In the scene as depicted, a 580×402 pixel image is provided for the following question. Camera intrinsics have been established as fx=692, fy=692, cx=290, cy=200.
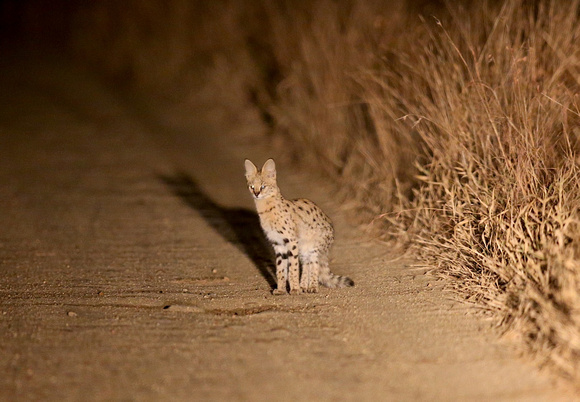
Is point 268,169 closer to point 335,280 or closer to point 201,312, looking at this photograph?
point 335,280

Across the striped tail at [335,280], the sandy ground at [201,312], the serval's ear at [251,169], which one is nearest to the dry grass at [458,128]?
the sandy ground at [201,312]

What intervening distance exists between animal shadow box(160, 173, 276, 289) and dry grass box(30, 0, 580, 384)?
1.13 meters

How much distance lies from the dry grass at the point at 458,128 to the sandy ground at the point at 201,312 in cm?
33

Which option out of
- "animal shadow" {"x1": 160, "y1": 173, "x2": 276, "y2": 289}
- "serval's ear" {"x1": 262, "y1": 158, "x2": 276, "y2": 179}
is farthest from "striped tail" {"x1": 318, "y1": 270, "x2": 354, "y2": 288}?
"serval's ear" {"x1": 262, "y1": 158, "x2": 276, "y2": 179}

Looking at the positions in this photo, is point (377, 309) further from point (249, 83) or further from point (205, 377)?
point (249, 83)

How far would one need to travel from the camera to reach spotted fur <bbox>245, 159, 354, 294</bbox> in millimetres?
5605

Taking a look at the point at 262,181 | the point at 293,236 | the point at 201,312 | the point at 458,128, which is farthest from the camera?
the point at 458,128

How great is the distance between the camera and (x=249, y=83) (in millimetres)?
11977

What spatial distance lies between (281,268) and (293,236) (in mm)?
280

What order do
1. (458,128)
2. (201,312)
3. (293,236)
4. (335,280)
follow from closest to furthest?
(201,312)
(335,280)
(293,236)
(458,128)

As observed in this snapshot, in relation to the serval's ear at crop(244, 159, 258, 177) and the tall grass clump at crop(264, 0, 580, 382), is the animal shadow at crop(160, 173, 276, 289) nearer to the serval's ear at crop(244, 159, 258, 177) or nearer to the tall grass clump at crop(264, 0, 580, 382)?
the serval's ear at crop(244, 159, 258, 177)

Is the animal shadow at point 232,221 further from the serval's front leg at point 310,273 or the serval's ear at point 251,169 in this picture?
the serval's ear at point 251,169

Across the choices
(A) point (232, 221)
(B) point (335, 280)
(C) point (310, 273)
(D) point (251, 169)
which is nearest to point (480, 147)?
(B) point (335, 280)

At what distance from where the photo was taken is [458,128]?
5945 millimetres
